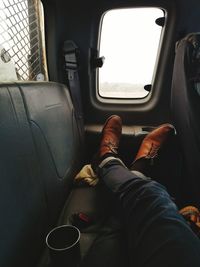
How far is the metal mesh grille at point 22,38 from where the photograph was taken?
2.91ft

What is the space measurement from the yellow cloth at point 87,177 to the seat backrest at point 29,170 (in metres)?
0.13

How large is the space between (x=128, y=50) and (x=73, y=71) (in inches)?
16.1

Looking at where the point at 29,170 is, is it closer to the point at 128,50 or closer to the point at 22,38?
the point at 22,38

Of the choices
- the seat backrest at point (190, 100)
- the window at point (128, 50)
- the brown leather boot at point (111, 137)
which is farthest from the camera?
the window at point (128, 50)

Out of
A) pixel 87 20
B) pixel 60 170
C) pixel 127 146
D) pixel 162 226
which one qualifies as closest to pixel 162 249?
pixel 162 226

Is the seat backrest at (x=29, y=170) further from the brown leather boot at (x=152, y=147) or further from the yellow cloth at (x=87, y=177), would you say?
the brown leather boot at (x=152, y=147)

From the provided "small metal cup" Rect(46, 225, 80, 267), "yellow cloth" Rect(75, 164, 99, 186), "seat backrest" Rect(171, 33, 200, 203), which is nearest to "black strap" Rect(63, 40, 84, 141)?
"yellow cloth" Rect(75, 164, 99, 186)

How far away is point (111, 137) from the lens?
1334 mm

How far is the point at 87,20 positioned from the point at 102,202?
1.10 m

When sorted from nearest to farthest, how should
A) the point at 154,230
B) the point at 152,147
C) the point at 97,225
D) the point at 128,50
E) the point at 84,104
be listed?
the point at 154,230 → the point at 97,225 → the point at 152,147 → the point at 128,50 → the point at 84,104

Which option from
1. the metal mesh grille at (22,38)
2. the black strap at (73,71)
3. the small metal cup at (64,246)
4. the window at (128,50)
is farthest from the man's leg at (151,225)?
the window at (128,50)

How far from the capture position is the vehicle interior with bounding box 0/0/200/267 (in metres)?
0.66

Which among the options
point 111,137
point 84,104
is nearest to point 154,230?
point 111,137

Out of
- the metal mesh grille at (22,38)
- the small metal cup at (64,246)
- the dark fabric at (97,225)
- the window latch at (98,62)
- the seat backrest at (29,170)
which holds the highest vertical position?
the metal mesh grille at (22,38)
